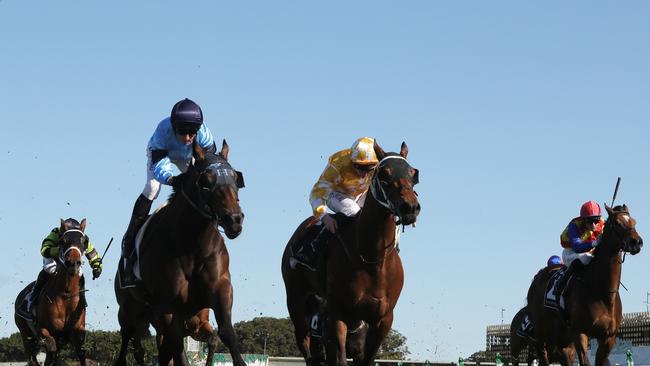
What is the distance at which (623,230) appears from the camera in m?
19.9

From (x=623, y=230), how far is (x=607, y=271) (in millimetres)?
731

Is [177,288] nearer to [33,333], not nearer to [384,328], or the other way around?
[384,328]

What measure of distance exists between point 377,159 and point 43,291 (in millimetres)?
11611

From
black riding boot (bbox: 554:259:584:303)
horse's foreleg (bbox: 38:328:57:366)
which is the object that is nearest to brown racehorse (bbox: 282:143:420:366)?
black riding boot (bbox: 554:259:584:303)

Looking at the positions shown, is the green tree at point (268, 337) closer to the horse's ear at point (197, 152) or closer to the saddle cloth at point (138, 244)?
the saddle cloth at point (138, 244)

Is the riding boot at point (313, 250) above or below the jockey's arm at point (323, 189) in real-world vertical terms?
below

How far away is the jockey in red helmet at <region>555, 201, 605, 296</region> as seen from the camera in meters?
21.3

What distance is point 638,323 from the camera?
207 ft

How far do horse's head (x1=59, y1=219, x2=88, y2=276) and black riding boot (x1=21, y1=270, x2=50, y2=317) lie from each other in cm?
175

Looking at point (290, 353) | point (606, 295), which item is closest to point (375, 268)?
point (606, 295)

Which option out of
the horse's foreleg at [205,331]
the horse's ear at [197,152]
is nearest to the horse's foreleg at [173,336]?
the horse's ear at [197,152]

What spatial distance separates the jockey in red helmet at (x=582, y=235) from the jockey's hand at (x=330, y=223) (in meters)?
7.66

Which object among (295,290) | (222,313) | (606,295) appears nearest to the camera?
(222,313)

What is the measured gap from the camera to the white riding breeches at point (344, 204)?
14.7m
